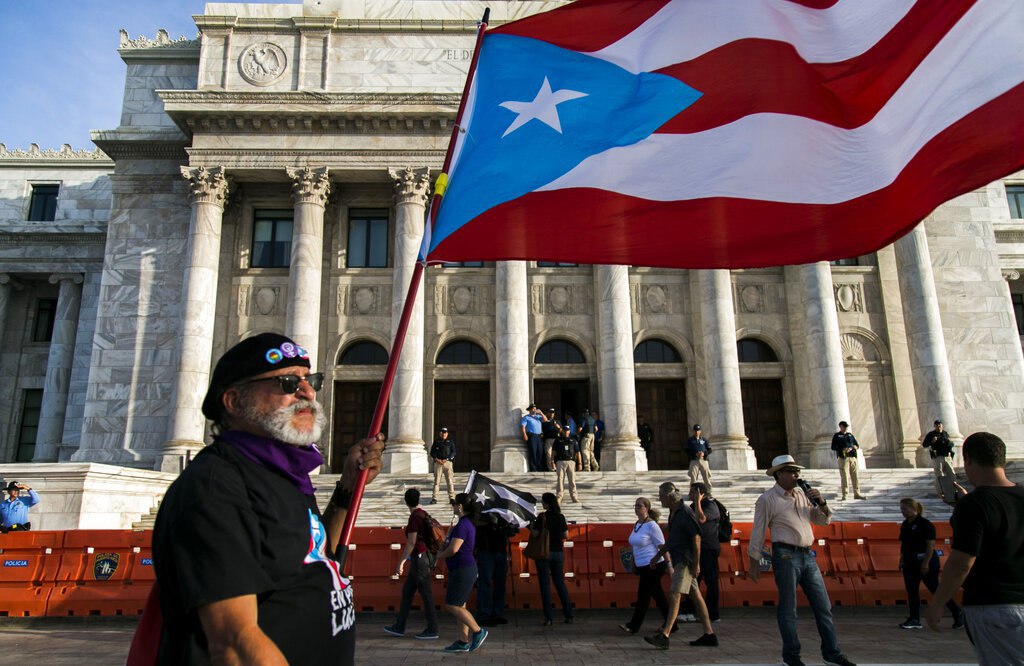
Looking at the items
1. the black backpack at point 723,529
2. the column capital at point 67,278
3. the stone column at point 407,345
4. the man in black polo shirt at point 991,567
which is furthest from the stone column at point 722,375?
the column capital at point 67,278

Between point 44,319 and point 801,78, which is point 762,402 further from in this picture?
point 44,319

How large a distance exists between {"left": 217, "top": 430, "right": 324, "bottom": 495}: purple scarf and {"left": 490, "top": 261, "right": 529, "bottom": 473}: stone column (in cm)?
2232

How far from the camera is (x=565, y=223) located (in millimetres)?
6352

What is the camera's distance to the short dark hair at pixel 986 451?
4801 millimetres

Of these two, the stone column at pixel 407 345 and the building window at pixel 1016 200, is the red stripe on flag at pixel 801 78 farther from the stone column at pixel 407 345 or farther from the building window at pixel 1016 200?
the building window at pixel 1016 200

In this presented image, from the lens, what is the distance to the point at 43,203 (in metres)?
39.0

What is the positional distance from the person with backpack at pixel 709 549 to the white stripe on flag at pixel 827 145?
6194 millimetres

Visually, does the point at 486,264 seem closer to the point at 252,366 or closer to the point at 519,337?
the point at 519,337

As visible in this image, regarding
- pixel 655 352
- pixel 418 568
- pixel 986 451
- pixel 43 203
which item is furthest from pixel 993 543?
pixel 43 203

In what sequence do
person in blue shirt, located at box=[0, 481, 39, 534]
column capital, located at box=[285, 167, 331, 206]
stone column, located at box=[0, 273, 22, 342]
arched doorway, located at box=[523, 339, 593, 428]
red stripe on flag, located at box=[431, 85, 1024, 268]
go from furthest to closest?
1. stone column, located at box=[0, 273, 22, 342]
2. arched doorway, located at box=[523, 339, 593, 428]
3. column capital, located at box=[285, 167, 331, 206]
4. person in blue shirt, located at box=[0, 481, 39, 534]
5. red stripe on flag, located at box=[431, 85, 1024, 268]

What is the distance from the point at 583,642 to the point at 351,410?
20309 millimetres

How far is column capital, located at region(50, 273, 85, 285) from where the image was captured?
36.4 m

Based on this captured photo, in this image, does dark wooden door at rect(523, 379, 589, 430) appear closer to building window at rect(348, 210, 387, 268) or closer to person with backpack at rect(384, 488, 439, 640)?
building window at rect(348, 210, 387, 268)

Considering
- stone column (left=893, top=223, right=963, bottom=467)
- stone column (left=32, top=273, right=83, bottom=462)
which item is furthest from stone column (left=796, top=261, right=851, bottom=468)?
stone column (left=32, top=273, right=83, bottom=462)
